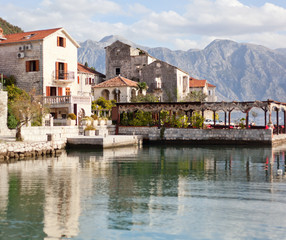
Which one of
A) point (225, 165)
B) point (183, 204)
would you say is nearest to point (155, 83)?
point (225, 165)

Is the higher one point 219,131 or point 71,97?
point 71,97

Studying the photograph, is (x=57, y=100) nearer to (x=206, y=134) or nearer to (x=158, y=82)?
(x=206, y=134)

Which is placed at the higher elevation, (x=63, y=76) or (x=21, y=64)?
(x=21, y=64)

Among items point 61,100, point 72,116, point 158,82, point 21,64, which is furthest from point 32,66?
point 158,82

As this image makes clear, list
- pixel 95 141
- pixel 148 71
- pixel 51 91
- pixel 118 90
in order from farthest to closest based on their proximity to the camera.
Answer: pixel 148 71
pixel 118 90
pixel 51 91
pixel 95 141

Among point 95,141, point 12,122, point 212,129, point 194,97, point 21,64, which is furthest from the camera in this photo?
point 194,97

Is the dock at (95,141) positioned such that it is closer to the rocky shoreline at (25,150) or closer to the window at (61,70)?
the rocky shoreline at (25,150)

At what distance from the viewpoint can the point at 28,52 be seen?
44906 mm

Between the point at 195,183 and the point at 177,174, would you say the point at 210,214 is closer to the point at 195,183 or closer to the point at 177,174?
the point at 195,183

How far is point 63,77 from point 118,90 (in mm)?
13798

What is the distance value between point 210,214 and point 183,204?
1.63 meters

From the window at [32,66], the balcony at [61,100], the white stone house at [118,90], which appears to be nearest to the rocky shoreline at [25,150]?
the balcony at [61,100]

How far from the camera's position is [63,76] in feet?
153

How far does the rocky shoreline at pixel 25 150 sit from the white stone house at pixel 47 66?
36.6 ft
